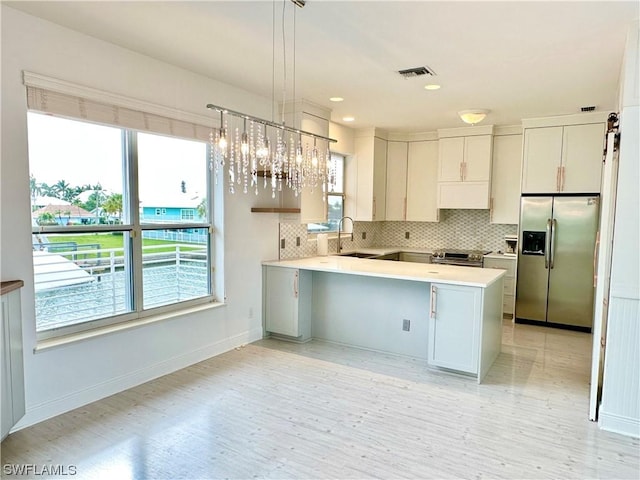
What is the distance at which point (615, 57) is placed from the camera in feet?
10.2

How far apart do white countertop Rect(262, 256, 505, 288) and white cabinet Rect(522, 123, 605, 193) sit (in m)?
1.70

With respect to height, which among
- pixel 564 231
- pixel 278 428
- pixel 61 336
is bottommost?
pixel 278 428

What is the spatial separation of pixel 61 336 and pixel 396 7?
312 centimetres

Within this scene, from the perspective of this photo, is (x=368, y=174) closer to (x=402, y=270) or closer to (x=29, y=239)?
(x=402, y=270)

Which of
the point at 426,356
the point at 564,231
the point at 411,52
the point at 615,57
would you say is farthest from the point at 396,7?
the point at 564,231

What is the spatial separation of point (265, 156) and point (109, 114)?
1.24 m

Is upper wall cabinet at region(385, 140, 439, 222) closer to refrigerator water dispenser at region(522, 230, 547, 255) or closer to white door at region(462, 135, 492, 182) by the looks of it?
white door at region(462, 135, 492, 182)

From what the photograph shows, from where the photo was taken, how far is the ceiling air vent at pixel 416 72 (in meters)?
3.46

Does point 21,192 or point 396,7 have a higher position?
point 396,7

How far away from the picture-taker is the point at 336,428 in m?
2.76

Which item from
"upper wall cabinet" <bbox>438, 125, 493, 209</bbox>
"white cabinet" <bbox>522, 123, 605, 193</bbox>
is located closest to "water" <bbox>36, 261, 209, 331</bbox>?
"upper wall cabinet" <bbox>438, 125, 493, 209</bbox>

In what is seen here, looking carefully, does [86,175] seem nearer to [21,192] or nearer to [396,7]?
[21,192]

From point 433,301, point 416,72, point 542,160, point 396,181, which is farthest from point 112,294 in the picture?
point 542,160

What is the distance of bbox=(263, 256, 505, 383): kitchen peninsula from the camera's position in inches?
141
